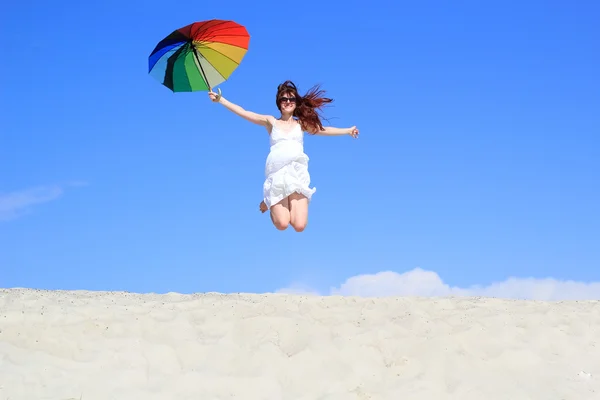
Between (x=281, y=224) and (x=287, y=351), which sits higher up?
(x=281, y=224)

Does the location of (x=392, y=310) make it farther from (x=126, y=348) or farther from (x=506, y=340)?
(x=126, y=348)

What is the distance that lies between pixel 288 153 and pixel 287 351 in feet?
7.15

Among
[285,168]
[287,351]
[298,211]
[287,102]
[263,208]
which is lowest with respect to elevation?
[287,351]

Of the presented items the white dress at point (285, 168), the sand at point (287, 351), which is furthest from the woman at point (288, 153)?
the sand at point (287, 351)

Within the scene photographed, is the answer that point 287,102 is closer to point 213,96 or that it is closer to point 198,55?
point 213,96

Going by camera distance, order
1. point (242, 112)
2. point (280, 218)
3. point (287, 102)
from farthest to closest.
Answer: point (287, 102) < point (242, 112) < point (280, 218)

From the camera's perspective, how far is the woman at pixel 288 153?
7.86 metres

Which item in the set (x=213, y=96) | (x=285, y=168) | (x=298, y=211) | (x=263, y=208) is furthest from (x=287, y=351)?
(x=213, y=96)

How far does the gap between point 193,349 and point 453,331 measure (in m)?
2.77

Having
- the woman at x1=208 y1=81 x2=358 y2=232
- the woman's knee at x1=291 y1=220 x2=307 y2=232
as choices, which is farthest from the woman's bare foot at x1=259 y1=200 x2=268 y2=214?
the woman's knee at x1=291 y1=220 x2=307 y2=232

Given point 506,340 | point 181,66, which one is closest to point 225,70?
point 181,66

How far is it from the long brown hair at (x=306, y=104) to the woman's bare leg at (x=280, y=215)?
1.03 metres

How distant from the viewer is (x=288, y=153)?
7.93 metres

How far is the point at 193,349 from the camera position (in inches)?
279
